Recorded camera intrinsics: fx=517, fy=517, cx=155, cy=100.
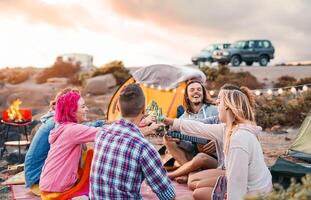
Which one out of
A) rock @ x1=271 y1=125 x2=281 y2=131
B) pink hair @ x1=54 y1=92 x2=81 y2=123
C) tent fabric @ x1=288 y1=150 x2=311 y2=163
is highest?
pink hair @ x1=54 y1=92 x2=81 y2=123

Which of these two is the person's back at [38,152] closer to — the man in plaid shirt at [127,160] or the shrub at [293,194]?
the man in plaid shirt at [127,160]

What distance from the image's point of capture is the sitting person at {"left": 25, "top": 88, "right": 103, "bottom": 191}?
4758 millimetres

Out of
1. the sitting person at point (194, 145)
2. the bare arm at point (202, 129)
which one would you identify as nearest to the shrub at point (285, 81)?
the sitting person at point (194, 145)

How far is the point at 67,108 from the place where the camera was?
13.4 feet

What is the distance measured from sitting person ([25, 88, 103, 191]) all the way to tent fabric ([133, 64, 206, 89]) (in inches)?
161

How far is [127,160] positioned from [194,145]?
3125 mm

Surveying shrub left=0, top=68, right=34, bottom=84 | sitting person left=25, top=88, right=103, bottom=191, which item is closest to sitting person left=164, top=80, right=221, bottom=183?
sitting person left=25, top=88, right=103, bottom=191

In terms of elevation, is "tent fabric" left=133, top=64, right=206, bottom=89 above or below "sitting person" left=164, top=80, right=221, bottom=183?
above

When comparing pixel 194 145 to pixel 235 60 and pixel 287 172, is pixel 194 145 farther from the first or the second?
pixel 235 60

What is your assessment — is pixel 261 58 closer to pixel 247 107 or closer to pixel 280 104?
pixel 280 104

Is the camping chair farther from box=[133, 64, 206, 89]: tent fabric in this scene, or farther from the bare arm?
box=[133, 64, 206, 89]: tent fabric

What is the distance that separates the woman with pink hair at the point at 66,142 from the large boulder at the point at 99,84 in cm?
1617

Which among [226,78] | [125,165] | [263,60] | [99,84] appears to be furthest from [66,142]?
[263,60]

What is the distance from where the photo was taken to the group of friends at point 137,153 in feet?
9.51
